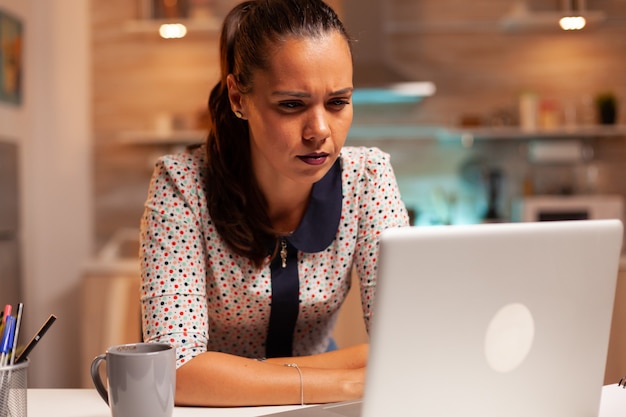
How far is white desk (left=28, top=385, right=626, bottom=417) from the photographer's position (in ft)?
3.38

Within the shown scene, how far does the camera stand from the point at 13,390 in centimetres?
89

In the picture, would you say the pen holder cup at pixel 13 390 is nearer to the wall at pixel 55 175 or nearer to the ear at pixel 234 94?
the ear at pixel 234 94

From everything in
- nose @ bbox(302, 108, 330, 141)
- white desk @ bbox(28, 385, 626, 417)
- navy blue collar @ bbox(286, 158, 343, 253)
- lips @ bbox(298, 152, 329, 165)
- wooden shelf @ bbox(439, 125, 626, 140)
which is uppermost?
wooden shelf @ bbox(439, 125, 626, 140)

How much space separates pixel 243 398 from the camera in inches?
43.3

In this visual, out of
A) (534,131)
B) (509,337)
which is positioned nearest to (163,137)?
(534,131)

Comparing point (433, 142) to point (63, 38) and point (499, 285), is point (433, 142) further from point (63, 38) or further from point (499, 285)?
point (499, 285)

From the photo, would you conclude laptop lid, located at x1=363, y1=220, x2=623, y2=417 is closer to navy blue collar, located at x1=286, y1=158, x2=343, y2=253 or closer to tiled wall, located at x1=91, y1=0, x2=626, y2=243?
navy blue collar, located at x1=286, y1=158, x2=343, y2=253

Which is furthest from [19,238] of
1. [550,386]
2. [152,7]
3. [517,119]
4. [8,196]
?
[550,386]

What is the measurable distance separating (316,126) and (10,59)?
7.31 feet

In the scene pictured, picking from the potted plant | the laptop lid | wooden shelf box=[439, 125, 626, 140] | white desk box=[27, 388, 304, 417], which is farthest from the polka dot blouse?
the potted plant

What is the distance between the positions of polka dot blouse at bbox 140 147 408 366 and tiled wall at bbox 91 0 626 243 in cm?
226

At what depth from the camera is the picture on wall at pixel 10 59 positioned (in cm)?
293

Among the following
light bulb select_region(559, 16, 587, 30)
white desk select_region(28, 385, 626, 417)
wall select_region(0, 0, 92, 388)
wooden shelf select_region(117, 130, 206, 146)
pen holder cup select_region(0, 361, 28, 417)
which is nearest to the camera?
pen holder cup select_region(0, 361, 28, 417)

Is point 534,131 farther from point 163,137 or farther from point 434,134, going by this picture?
point 163,137
